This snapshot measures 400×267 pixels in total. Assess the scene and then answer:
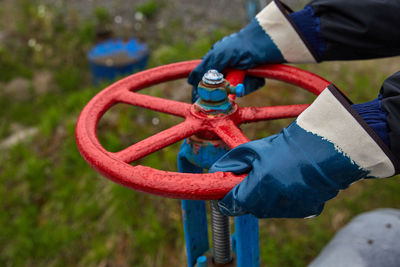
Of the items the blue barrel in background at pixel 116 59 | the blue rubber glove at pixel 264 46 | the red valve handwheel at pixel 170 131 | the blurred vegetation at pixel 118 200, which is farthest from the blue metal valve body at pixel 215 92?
the blue barrel in background at pixel 116 59

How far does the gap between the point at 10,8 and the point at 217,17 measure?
2.55 metres

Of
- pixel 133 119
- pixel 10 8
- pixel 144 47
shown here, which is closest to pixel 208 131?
pixel 133 119

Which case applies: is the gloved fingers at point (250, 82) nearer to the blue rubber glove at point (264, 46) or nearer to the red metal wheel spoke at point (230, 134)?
the blue rubber glove at point (264, 46)

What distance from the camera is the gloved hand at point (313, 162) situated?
910mm

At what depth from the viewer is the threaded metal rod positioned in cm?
141

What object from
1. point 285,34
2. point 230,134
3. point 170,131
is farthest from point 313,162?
point 285,34

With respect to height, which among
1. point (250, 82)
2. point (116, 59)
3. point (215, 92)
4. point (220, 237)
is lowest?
point (116, 59)

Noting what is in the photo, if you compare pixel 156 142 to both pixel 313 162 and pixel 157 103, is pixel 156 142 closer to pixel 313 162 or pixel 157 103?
pixel 157 103

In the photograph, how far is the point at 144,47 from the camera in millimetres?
4387

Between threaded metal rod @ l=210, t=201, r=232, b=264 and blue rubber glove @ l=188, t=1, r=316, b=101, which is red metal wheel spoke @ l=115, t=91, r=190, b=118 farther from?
threaded metal rod @ l=210, t=201, r=232, b=264

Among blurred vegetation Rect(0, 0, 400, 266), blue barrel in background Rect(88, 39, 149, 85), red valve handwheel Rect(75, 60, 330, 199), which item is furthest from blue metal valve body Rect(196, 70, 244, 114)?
blue barrel in background Rect(88, 39, 149, 85)

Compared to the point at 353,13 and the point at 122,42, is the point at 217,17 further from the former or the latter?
the point at 353,13

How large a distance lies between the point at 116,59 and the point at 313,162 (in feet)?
11.9

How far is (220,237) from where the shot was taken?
1462 millimetres
